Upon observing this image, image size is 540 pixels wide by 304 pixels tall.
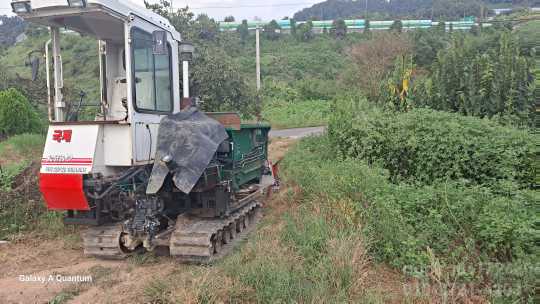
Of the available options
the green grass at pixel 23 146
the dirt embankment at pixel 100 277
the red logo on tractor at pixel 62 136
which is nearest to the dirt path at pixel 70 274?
the dirt embankment at pixel 100 277

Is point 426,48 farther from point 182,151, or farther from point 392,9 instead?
point 392,9

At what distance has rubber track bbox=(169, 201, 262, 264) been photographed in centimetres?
534

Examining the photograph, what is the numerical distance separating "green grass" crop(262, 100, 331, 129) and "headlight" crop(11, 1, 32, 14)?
1990 centimetres

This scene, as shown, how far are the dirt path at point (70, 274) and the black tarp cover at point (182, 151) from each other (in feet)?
3.43

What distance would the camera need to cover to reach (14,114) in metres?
12.5

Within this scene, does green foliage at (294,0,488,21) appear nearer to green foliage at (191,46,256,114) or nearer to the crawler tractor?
green foliage at (191,46,256,114)

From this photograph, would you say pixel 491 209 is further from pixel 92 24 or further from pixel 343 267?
pixel 92 24

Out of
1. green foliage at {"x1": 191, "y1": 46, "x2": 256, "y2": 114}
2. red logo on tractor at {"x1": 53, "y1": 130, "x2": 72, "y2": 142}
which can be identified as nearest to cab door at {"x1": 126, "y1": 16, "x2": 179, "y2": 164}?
red logo on tractor at {"x1": 53, "y1": 130, "x2": 72, "y2": 142}

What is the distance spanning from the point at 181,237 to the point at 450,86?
8.03 meters

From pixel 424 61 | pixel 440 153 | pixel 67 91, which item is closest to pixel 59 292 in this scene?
pixel 67 91

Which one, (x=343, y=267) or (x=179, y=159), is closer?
(x=343, y=267)

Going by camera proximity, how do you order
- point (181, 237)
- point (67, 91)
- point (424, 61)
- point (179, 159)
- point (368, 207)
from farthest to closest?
point (424, 61) → point (67, 91) → point (368, 207) → point (181, 237) → point (179, 159)

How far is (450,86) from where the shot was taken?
10633 millimetres

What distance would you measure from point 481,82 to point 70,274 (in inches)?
357
